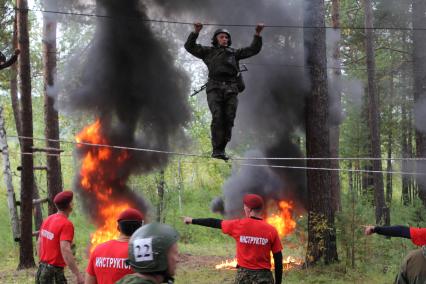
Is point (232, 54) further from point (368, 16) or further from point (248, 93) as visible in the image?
point (368, 16)

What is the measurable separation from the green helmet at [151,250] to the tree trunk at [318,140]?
8592 millimetres

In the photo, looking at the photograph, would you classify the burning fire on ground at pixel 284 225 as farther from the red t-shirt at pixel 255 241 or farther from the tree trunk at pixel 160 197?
the tree trunk at pixel 160 197

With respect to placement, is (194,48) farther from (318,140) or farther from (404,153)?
(404,153)

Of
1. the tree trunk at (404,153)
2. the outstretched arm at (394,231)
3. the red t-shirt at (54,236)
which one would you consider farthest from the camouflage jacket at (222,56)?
the tree trunk at (404,153)

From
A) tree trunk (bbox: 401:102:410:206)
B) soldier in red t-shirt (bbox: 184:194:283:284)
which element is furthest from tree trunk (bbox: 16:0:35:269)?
tree trunk (bbox: 401:102:410:206)

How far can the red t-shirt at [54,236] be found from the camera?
209 inches

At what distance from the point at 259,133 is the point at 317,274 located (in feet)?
19.5

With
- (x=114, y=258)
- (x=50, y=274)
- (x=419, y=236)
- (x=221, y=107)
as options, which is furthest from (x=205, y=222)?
(x=221, y=107)

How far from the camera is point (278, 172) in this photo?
1490 cm

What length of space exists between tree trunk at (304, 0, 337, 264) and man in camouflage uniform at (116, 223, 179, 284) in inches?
337

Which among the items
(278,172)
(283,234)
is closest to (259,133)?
(278,172)

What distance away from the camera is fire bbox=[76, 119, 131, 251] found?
12.3 m

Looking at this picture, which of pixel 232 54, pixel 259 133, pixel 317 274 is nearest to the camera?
pixel 232 54

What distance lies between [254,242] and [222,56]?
3330 mm
